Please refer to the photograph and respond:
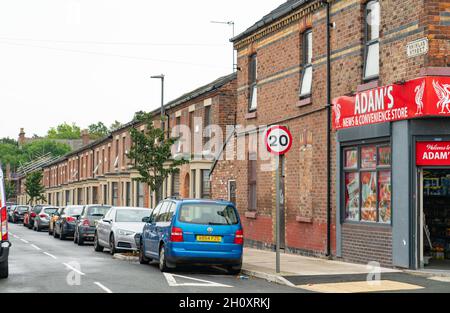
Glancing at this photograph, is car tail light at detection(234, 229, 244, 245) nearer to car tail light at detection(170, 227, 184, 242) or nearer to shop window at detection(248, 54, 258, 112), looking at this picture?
car tail light at detection(170, 227, 184, 242)

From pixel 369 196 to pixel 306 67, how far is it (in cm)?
551

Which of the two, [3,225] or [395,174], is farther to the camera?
[395,174]

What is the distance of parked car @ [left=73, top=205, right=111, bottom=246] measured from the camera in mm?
29219

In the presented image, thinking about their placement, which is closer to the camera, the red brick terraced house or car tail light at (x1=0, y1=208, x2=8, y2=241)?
car tail light at (x1=0, y1=208, x2=8, y2=241)

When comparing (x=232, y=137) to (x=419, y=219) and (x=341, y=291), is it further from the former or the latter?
(x=341, y=291)

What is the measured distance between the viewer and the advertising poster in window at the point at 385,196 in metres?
17.7

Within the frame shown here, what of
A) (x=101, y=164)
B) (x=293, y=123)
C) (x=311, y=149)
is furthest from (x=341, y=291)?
(x=101, y=164)

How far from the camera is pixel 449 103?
1593 centimetres

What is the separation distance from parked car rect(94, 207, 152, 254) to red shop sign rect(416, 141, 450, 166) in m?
9.79

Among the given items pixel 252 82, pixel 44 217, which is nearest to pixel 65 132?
→ pixel 44 217

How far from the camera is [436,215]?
18.3 metres

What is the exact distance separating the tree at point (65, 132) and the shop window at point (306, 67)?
453 ft

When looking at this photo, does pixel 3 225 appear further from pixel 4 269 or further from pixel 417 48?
pixel 417 48

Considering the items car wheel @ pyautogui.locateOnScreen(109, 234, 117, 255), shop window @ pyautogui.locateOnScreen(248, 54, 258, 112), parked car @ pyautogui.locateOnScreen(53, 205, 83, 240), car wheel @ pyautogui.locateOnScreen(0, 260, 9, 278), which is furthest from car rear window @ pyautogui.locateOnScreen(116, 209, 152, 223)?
parked car @ pyautogui.locateOnScreen(53, 205, 83, 240)
